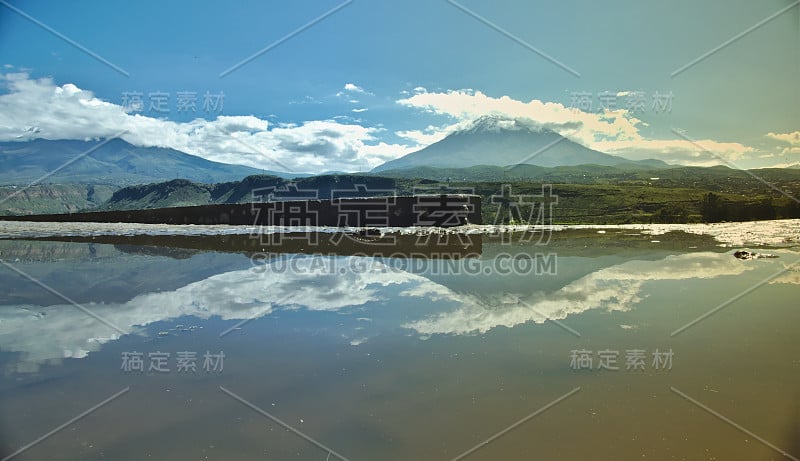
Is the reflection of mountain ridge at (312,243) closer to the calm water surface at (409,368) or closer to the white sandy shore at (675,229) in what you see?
the white sandy shore at (675,229)

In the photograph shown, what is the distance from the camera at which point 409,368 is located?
470cm

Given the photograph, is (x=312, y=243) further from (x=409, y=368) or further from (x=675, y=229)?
(x=675, y=229)

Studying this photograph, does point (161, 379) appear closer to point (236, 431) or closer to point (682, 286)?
point (236, 431)

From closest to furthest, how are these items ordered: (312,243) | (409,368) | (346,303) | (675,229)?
1. (409,368)
2. (346,303)
3. (312,243)
4. (675,229)

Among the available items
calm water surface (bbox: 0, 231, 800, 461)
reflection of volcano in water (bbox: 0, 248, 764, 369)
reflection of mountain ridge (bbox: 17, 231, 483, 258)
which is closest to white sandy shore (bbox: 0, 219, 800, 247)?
reflection of mountain ridge (bbox: 17, 231, 483, 258)

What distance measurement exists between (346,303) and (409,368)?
2879 millimetres

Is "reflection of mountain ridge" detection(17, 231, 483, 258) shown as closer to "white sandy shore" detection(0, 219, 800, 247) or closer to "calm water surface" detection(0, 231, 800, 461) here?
"white sandy shore" detection(0, 219, 800, 247)

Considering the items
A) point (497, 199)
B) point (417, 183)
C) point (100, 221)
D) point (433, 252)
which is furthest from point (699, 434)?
point (417, 183)

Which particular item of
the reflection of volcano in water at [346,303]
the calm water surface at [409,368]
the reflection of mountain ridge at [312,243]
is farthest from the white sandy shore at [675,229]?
the calm water surface at [409,368]

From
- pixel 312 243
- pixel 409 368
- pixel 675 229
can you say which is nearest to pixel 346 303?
pixel 409 368

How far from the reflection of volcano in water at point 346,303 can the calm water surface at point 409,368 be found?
48 millimetres

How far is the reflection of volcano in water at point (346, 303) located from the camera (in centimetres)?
603

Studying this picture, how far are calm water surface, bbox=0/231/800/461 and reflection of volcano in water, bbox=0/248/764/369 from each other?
0.05 meters

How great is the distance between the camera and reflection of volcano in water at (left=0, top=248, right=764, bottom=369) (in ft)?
19.8
